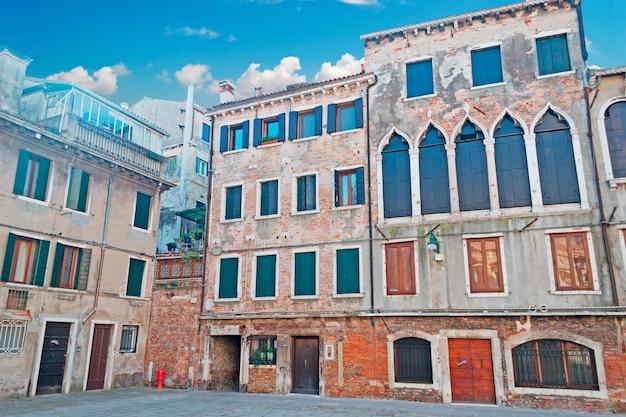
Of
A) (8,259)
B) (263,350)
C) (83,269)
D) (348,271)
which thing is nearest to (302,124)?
(348,271)

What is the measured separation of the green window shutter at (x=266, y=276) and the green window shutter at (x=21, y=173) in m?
9.22

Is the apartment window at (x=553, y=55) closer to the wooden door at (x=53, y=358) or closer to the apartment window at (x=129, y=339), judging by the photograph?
the apartment window at (x=129, y=339)

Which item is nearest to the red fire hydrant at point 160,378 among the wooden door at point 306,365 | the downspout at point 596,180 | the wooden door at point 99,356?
the wooden door at point 99,356

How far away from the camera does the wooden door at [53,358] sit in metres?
17.0

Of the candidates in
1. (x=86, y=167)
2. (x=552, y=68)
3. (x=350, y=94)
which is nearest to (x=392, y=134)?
(x=350, y=94)

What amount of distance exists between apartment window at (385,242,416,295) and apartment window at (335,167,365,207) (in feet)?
7.72

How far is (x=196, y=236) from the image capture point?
953 inches

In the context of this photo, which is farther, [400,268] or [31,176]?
[31,176]

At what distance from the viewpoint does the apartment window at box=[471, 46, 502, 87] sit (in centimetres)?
1758

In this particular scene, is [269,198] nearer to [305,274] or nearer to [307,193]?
[307,193]

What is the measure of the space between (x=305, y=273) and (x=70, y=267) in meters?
9.32

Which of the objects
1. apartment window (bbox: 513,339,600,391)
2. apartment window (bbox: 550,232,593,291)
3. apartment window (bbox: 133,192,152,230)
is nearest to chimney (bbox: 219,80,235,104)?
apartment window (bbox: 133,192,152,230)

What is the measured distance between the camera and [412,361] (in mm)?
16391

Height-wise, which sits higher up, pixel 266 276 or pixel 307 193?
pixel 307 193
